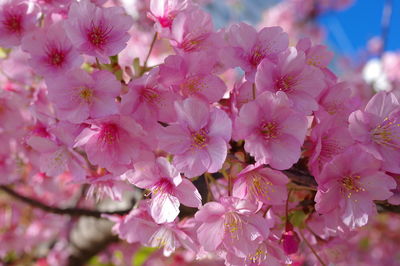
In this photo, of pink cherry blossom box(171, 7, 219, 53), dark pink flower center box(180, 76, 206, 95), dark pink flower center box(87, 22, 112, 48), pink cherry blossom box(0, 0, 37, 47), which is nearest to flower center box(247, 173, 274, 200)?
dark pink flower center box(180, 76, 206, 95)

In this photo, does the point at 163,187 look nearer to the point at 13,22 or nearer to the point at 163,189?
the point at 163,189

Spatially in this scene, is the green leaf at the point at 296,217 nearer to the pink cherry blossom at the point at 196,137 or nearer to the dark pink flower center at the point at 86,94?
the pink cherry blossom at the point at 196,137

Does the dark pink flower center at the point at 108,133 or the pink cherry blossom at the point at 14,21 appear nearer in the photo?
the dark pink flower center at the point at 108,133

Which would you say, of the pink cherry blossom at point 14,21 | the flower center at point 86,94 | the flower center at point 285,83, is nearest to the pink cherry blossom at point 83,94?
the flower center at point 86,94

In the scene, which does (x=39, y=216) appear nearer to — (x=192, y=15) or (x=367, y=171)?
(x=192, y=15)

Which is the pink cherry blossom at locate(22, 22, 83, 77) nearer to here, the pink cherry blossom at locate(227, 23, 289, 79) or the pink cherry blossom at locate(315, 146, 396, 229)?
the pink cherry blossom at locate(227, 23, 289, 79)

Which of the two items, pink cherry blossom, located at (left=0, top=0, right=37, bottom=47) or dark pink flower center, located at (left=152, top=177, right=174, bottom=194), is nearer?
dark pink flower center, located at (left=152, top=177, right=174, bottom=194)
